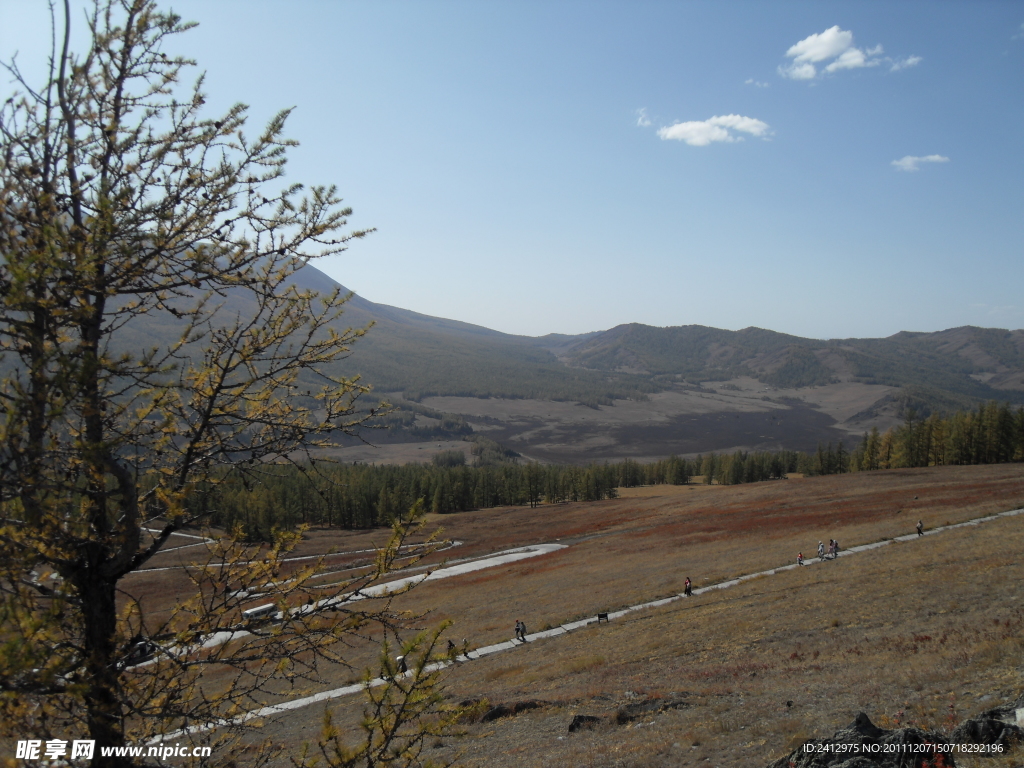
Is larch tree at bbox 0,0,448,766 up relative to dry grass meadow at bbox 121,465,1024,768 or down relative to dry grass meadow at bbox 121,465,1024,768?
up

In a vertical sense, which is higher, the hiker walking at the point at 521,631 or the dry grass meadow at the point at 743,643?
the dry grass meadow at the point at 743,643

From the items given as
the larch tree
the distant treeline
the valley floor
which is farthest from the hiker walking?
the distant treeline

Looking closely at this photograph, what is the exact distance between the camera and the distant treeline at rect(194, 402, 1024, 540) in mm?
82938

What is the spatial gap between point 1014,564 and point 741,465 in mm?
105849

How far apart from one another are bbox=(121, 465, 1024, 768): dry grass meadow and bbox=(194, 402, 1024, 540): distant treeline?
36128 millimetres

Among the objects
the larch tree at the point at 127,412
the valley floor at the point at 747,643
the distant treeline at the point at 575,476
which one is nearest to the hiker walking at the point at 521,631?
the valley floor at the point at 747,643

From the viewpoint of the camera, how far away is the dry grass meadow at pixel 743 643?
11492mm

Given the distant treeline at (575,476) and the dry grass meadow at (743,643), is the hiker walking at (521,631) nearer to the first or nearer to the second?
the dry grass meadow at (743,643)

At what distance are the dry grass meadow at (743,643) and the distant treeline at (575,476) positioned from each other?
36128 mm

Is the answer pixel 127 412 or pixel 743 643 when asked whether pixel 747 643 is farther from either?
pixel 127 412

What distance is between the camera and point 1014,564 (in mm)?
21297

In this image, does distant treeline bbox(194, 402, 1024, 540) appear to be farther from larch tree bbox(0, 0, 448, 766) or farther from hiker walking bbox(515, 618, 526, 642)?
larch tree bbox(0, 0, 448, 766)

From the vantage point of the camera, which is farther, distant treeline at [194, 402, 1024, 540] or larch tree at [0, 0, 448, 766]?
distant treeline at [194, 402, 1024, 540]

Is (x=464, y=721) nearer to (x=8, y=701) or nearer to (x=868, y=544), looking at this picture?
(x=8, y=701)
